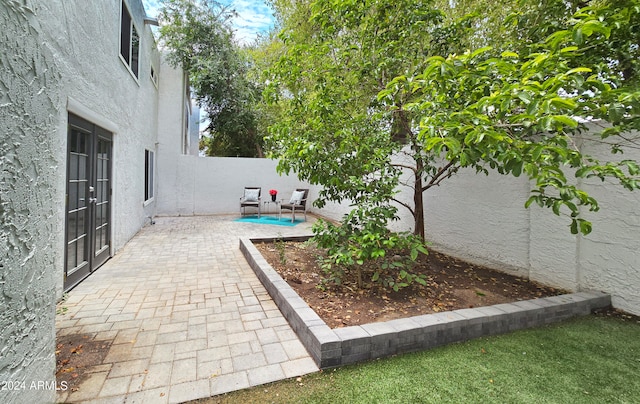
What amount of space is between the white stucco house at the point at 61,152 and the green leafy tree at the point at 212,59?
1.90 meters

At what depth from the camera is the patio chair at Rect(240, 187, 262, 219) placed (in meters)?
9.13

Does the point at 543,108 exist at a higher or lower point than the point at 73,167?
higher

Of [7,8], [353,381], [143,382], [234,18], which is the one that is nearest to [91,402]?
[143,382]

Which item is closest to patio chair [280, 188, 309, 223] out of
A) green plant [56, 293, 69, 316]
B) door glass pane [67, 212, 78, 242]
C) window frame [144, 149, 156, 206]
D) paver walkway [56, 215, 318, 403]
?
window frame [144, 149, 156, 206]

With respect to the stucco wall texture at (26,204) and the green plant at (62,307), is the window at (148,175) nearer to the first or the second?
the green plant at (62,307)

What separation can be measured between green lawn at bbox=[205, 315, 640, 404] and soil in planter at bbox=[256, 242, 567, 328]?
1.60 ft

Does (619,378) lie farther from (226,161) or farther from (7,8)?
(226,161)

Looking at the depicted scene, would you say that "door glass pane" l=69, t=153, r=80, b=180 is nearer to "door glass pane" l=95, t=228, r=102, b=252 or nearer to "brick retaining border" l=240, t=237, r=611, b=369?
"door glass pane" l=95, t=228, r=102, b=252

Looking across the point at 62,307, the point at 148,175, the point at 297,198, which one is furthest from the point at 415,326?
the point at 148,175

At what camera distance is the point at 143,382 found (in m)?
1.84

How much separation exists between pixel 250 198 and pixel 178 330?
701 centimetres

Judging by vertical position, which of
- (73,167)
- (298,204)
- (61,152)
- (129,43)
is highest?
(129,43)

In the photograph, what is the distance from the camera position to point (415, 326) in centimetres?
225

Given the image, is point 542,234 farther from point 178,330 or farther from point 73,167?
point 73,167
